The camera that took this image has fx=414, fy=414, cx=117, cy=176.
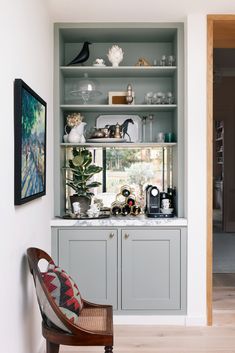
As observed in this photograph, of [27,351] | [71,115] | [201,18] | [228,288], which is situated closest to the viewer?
[27,351]

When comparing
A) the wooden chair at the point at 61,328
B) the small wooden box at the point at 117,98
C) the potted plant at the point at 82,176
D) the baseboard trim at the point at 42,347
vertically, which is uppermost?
the small wooden box at the point at 117,98

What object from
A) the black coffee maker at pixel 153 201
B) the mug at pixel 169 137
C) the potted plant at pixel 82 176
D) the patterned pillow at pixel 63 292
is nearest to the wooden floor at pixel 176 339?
the patterned pillow at pixel 63 292

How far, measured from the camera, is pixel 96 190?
3.95m

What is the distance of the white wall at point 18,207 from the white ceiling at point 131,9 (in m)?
0.28

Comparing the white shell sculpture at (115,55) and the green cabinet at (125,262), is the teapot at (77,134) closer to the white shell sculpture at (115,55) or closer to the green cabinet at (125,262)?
the white shell sculpture at (115,55)

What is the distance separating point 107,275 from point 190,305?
73 cm

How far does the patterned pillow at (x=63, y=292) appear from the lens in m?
2.35

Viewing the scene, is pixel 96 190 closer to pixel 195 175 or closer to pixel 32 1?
pixel 195 175

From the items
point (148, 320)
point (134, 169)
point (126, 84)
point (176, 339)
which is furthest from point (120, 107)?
point (176, 339)

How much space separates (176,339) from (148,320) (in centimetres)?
34

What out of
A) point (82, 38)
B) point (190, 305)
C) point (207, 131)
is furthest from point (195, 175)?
point (82, 38)

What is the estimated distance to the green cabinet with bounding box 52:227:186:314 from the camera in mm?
3408

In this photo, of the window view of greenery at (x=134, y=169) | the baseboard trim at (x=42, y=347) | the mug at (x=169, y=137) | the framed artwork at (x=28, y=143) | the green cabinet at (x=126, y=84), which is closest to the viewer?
the framed artwork at (x=28, y=143)

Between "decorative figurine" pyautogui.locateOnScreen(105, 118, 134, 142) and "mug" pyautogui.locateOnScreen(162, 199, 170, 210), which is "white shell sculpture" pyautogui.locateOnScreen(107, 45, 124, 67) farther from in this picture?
"mug" pyautogui.locateOnScreen(162, 199, 170, 210)
